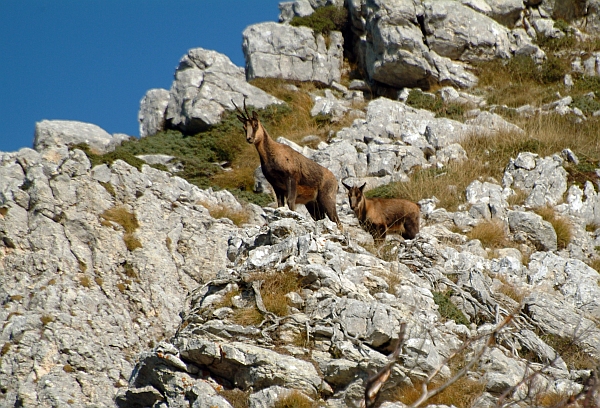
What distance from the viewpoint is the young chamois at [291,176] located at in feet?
42.3

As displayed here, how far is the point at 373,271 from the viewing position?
9.57m

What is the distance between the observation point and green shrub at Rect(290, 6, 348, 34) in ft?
83.1

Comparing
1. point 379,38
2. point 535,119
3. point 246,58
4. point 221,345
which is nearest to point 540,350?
point 221,345

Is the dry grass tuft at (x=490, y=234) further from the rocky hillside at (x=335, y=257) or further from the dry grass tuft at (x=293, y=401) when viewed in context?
the dry grass tuft at (x=293, y=401)

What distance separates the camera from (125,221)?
12.7 m

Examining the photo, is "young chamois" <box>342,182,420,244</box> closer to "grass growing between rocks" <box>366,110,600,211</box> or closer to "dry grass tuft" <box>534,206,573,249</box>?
"grass growing between rocks" <box>366,110,600,211</box>

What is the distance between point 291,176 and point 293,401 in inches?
251

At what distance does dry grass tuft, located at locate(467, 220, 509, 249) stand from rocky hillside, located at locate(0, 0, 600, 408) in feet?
0.12

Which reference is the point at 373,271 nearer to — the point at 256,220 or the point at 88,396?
the point at 88,396

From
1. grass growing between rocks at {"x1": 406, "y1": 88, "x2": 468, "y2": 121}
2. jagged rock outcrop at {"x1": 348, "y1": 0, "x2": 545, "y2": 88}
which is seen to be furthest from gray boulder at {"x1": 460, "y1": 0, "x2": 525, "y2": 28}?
grass growing between rocks at {"x1": 406, "y1": 88, "x2": 468, "y2": 121}

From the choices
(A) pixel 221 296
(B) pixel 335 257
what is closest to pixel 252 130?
(B) pixel 335 257

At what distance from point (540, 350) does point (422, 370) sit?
233 centimetres

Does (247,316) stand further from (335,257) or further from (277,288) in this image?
(335,257)

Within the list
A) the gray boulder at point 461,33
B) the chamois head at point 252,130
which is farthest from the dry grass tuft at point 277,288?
the gray boulder at point 461,33
